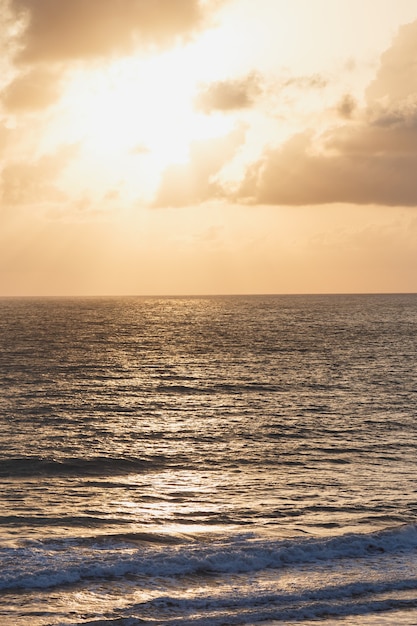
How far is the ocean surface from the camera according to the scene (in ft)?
62.0

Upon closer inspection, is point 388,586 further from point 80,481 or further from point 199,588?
point 80,481

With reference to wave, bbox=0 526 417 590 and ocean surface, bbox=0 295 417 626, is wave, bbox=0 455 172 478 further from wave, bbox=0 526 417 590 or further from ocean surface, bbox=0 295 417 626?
wave, bbox=0 526 417 590

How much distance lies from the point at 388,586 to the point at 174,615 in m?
6.16

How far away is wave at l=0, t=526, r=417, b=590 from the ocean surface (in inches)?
2.6

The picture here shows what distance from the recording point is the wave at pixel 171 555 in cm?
2052

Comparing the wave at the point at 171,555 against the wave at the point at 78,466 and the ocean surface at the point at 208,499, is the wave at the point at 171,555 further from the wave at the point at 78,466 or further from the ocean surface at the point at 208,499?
the wave at the point at 78,466

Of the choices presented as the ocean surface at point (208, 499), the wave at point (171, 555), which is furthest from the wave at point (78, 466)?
the wave at point (171, 555)

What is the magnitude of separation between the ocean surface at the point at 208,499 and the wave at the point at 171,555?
0.21 feet

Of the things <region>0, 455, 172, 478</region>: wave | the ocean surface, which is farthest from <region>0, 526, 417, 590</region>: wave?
<region>0, 455, 172, 478</region>: wave

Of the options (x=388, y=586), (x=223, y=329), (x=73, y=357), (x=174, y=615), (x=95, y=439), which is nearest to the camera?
(x=174, y=615)

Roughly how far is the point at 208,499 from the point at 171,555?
7.45 metres

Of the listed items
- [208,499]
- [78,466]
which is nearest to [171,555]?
[208,499]

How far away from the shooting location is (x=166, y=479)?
109ft

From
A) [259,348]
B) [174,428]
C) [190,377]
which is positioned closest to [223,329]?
[259,348]
